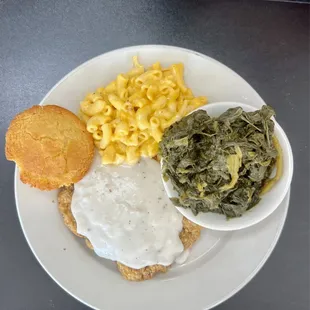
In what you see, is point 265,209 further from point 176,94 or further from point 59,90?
point 59,90

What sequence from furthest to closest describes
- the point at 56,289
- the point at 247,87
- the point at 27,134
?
1. the point at 56,289
2. the point at 247,87
3. the point at 27,134

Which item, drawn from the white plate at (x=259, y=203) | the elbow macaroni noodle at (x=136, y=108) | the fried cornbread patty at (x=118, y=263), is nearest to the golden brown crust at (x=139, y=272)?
the fried cornbread patty at (x=118, y=263)

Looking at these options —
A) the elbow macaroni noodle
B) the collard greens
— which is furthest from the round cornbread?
the collard greens

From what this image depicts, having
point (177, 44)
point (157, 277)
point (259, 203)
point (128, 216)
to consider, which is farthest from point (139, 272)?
point (177, 44)

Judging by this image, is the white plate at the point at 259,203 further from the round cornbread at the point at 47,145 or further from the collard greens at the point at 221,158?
the round cornbread at the point at 47,145

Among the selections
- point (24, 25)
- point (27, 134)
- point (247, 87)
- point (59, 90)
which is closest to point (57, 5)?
point (24, 25)

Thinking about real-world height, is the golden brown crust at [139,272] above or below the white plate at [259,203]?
below
